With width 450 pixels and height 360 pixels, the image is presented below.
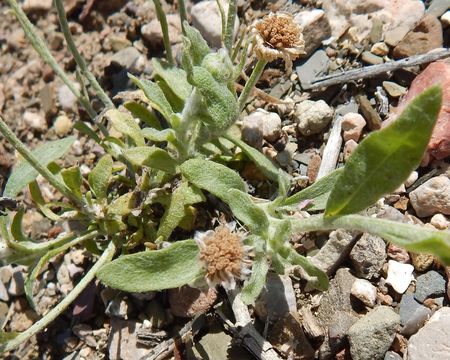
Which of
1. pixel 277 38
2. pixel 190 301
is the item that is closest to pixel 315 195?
pixel 277 38

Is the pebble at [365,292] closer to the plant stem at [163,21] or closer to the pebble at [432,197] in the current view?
the pebble at [432,197]

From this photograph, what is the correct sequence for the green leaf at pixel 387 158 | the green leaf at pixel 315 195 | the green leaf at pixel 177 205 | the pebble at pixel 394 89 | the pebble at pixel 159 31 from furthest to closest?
the pebble at pixel 159 31 < the pebble at pixel 394 89 < the green leaf at pixel 177 205 < the green leaf at pixel 315 195 < the green leaf at pixel 387 158

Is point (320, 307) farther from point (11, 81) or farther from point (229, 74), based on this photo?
point (11, 81)

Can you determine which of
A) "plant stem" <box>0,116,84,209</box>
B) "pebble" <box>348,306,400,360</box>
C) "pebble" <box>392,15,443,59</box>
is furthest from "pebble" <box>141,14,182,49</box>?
"pebble" <box>348,306,400,360</box>

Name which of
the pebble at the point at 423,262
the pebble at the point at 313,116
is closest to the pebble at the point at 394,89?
the pebble at the point at 313,116

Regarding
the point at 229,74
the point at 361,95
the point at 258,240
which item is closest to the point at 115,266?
the point at 258,240

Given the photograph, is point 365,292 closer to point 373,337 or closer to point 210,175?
point 373,337
